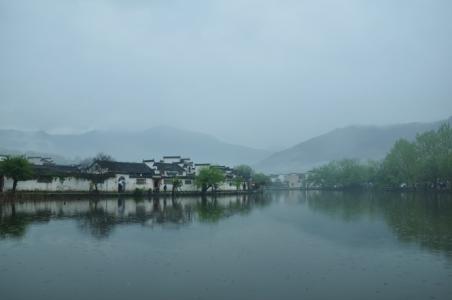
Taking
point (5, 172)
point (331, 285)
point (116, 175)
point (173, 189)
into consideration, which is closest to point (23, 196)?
point (5, 172)

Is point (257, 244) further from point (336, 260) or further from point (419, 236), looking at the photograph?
point (419, 236)

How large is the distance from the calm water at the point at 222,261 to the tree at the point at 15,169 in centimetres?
2390

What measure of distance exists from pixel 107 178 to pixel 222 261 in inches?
1911

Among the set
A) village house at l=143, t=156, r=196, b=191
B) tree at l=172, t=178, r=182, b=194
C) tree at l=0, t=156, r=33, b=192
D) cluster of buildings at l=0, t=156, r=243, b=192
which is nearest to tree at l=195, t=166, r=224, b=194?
village house at l=143, t=156, r=196, b=191

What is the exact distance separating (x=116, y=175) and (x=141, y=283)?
51.6m

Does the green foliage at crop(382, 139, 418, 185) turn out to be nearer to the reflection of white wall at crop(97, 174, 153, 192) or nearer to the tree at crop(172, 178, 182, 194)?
the tree at crop(172, 178, 182, 194)

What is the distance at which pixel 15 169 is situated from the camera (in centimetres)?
4641

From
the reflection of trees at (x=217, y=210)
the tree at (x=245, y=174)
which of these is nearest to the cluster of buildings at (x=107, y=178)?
the reflection of trees at (x=217, y=210)

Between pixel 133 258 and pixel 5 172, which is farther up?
pixel 5 172

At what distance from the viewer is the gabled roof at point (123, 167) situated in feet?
205

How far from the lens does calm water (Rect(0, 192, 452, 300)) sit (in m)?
11.7

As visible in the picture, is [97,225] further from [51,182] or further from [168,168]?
[168,168]

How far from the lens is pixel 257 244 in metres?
19.7

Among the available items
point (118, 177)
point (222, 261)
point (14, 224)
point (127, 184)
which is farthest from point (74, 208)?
point (222, 261)
